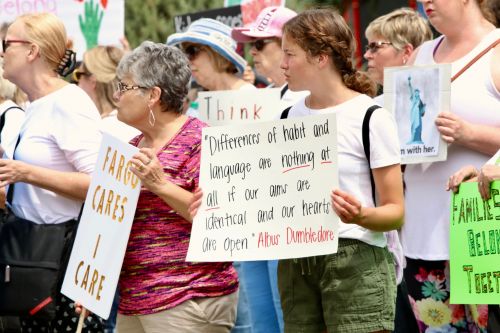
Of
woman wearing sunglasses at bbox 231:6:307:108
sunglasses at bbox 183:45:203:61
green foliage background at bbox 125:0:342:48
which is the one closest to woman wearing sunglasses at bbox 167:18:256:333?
sunglasses at bbox 183:45:203:61

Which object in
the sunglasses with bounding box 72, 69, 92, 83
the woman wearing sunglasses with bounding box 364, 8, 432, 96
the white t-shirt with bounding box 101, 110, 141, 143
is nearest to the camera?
the woman wearing sunglasses with bounding box 364, 8, 432, 96

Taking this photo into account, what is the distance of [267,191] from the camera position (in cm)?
425

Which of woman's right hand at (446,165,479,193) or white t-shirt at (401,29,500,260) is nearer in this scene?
woman's right hand at (446,165,479,193)

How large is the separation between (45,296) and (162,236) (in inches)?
36.6

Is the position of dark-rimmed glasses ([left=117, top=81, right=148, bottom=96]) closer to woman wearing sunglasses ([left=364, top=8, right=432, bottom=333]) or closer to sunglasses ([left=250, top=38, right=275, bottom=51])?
woman wearing sunglasses ([left=364, top=8, right=432, bottom=333])

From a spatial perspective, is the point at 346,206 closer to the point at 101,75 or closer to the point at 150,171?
the point at 150,171

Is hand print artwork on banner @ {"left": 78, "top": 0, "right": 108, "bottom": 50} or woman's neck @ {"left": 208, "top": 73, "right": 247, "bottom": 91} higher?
hand print artwork on banner @ {"left": 78, "top": 0, "right": 108, "bottom": 50}

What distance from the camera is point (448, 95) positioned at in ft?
15.8

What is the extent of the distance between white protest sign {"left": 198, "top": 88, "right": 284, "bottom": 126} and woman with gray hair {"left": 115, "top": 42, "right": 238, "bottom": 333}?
1.94 metres

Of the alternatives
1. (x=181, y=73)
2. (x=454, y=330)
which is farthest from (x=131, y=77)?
(x=454, y=330)

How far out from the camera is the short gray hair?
4625 millimetres

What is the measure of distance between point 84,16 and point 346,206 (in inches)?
211

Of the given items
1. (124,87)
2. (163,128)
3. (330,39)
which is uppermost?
(330,39)

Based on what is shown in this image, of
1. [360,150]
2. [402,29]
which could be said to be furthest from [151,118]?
[402,29]
